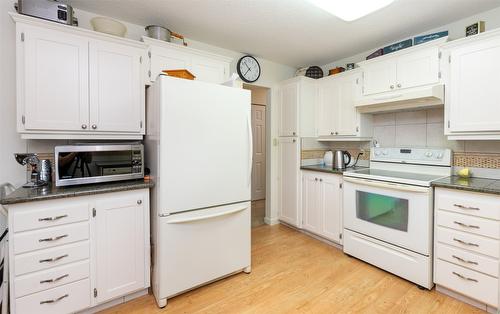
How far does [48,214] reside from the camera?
1.53m

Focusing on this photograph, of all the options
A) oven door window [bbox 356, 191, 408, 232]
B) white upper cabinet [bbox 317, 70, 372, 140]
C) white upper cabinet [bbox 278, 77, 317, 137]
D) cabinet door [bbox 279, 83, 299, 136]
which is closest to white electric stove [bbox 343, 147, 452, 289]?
oven door window [bbox 356, 191, 408, 232]

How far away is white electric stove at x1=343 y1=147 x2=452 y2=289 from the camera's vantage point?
78.0 inches

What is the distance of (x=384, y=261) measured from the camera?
2.24 m

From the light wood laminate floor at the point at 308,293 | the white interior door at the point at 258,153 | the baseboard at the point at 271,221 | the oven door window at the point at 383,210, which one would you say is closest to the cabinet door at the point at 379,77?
the oven door window at the point at 383,210

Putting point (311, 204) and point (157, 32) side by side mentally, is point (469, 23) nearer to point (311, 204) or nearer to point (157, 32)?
point (311, 204)

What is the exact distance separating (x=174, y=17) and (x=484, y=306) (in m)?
3.49

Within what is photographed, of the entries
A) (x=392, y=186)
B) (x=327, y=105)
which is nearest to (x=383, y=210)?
(x=392, y=186)

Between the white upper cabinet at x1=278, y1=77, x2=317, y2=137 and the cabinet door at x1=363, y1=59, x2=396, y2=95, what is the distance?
747 millimetres

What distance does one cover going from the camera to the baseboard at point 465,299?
5.65 ft

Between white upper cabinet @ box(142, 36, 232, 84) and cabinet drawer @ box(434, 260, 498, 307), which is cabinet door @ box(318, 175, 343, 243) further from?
white upper cabinet @ box(142, 36, 232, 84)

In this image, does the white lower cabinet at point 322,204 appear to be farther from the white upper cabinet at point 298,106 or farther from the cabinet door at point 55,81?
the cabinet door at point 55,81


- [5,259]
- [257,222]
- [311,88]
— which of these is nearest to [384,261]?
[257,222]

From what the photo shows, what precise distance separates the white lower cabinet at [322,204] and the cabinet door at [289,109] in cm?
65

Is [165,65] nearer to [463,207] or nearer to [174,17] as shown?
[174,17]
